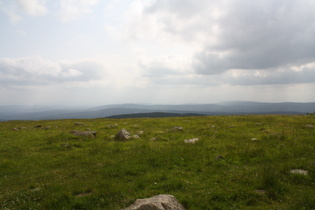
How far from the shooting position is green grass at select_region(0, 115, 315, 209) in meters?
9.67

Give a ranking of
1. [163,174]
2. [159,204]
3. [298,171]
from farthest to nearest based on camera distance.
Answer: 1. [163,174]
2. [298,171]
3. [159,204]

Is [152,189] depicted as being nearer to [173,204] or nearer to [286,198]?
[173,204]

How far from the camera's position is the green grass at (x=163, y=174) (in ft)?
31.7

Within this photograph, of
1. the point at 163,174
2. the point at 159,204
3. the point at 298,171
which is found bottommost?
the point at 163,174

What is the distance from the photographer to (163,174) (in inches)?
510

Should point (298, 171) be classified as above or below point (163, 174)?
above

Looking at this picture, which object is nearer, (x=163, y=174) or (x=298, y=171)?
(x=298, y=171)

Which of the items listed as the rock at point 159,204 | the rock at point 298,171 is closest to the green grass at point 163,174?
the rock at point 298,171

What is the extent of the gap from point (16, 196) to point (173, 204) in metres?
8.92

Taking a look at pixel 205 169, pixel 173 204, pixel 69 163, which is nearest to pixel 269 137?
pixel 205 169

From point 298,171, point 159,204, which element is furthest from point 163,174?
point 298,171

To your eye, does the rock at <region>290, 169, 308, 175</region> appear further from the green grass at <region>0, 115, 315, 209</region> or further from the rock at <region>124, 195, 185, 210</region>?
the rock at <region>124, 195, 185, 210</region>

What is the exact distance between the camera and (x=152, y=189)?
435 inches

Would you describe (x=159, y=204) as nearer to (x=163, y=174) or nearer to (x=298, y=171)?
(x=163, y=174)
